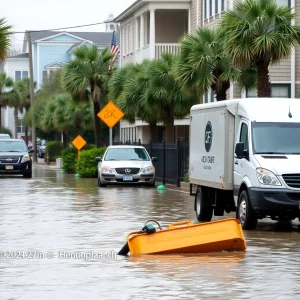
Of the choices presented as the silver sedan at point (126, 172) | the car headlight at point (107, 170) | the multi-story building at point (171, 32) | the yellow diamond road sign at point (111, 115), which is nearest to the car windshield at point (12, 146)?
the yellow diamond road sign at point (111, 115)

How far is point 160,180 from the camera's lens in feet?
138

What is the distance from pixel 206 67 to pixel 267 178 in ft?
56.9

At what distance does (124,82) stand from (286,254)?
3221 cm

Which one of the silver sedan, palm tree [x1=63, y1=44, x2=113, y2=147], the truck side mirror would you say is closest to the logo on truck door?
the truck side mirror

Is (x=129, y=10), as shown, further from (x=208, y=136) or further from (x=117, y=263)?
(x=117, y=263)

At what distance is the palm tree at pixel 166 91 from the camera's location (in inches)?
1683

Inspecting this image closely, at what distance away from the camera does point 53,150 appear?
73438 mm

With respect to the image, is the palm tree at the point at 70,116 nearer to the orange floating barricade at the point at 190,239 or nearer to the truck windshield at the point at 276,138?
the truck windshield at the point at 276,138

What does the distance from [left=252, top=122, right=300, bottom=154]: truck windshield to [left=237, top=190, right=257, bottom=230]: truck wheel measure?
0.90 m

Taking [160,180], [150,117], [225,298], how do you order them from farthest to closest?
[150,117]
[160,180]
[225,298]

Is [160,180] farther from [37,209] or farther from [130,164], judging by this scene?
[37,209]

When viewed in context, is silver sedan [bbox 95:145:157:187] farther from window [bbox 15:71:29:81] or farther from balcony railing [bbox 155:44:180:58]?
window [bbox 15:71:29:81]

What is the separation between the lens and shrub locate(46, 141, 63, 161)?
2874 inches

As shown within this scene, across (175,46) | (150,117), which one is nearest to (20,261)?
(150,117)
